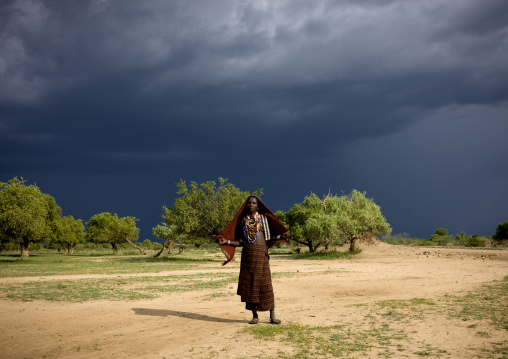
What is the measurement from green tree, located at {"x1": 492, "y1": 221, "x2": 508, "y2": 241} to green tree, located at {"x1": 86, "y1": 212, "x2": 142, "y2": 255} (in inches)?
2009

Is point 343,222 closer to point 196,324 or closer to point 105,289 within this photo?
point 105,289

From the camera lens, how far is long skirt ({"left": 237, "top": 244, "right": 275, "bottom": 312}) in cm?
844

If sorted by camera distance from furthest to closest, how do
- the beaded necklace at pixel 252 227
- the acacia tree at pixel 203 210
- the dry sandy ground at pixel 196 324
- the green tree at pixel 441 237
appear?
the green tree at pixel 441 237, the acacia tree at pixel 203 210, the beaded necklace at pixel 252 227, the dry sandy ground at pixel 196 324

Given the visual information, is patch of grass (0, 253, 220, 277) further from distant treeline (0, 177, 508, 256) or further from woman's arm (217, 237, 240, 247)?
woman's arm (217, 237, 240, 247)

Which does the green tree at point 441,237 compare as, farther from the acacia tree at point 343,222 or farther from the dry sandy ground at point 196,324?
the dry sandy ground at point 196,324

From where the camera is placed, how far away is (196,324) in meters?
8.88

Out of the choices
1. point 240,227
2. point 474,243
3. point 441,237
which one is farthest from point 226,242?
point 441,237

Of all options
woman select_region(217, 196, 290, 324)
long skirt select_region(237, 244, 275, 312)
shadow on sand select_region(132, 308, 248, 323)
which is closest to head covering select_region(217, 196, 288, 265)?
woman select_region(217, 196, 290, 324)

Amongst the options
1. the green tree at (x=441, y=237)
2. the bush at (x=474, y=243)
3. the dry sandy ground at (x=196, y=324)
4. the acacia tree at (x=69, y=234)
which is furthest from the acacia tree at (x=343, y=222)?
A: the acacia tree at (x=69, y=234)

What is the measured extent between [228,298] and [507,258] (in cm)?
2580

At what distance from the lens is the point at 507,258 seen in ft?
91.1

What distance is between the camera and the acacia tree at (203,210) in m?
34.9

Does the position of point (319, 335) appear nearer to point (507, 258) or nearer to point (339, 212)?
point (507, 258)

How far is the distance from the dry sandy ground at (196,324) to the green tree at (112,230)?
39.3 metres
